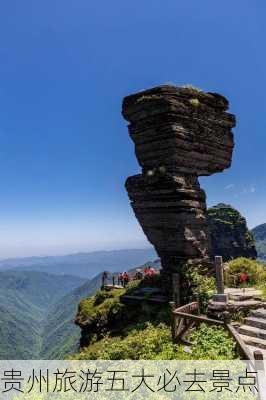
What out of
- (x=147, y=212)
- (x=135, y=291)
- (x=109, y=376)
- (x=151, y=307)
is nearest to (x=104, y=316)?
(x=135, y=291)

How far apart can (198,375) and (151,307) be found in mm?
12955

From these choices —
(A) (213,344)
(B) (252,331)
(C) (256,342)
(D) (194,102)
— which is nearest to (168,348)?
(A) (213,344)

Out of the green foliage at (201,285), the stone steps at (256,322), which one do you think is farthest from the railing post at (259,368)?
the green foliage at (201,285)

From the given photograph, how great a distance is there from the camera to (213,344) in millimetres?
14492

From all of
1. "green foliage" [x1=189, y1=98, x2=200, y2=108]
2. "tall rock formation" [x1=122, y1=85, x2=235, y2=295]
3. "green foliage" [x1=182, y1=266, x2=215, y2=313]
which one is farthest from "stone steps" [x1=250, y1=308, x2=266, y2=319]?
"green foliage" [x1=189, y1=98, x2=200, y2=108]

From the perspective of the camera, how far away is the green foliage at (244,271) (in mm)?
24562

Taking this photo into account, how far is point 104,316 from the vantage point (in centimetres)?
2880

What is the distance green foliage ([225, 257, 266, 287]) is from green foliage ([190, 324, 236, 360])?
8.94 meters

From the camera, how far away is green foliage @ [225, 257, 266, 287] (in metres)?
24.6

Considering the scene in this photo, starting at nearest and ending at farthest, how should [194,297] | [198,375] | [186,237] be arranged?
1. [198,375]
2. [194,297]
3. [186,237]

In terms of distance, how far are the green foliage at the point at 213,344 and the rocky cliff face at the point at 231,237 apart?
4933 inches

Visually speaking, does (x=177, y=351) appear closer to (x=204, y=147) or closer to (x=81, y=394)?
(x=81, y=394)

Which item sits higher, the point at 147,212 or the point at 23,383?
the point at 147,212

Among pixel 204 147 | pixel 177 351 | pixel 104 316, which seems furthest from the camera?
pixel 104 316
